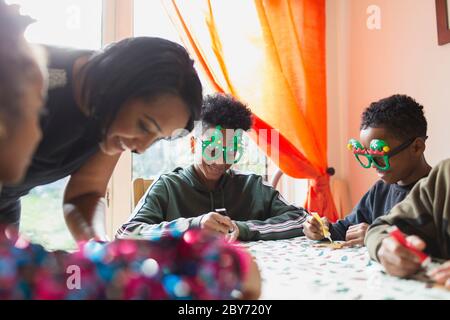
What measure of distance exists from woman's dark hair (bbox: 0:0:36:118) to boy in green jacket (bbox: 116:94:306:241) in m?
0.35

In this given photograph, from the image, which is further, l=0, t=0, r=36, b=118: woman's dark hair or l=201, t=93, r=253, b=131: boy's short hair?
l=201, t=93, r=253, b=131: boy's short hair

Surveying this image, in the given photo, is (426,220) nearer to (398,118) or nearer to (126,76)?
(398,118)

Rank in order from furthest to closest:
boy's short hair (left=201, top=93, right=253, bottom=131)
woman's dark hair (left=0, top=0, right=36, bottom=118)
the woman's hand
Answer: the woman's hand → boy's short hair (left=201, top=93, right=253, bottom=131) → woman's dark hair (left=0, top=0, right=36, bottom=118)

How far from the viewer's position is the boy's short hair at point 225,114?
2.18 ft

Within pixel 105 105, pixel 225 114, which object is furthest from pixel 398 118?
pixel 105 105

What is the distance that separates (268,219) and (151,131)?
1.80 feet

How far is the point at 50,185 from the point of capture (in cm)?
42

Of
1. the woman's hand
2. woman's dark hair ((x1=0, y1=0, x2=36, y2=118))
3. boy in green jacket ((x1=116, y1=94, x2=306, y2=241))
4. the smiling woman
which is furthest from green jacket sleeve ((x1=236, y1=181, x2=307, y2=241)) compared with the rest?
woman's dark hair ((x1=0, y1=0, x2=36, y2=118))

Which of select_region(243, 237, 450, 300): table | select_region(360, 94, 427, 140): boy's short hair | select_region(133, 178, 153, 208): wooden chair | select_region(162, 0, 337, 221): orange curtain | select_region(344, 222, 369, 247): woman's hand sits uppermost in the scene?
select_region(162, 0, 337, 221): orange curtain

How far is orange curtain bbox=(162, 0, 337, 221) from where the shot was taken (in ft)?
3.05

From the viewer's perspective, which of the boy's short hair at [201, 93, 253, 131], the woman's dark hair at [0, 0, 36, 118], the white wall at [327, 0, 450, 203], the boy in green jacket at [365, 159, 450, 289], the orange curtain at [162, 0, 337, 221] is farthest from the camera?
the white wall at [327, 0, 450, 203]

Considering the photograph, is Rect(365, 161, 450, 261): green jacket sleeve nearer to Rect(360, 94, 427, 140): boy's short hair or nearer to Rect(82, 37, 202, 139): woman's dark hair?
Rect(360, 94, 427, 140): boy's short hair

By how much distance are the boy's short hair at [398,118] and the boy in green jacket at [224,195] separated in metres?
0.26

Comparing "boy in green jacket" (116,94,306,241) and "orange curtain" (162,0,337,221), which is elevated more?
"orange curtain" (162,0,337,221)
